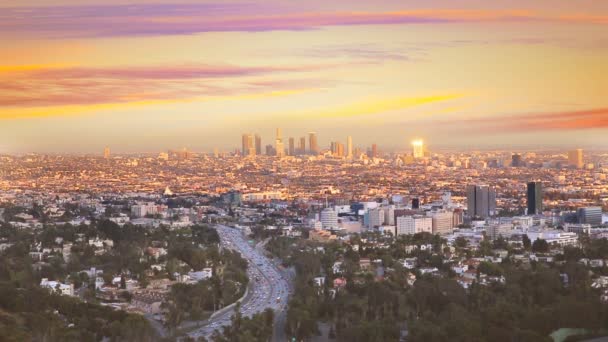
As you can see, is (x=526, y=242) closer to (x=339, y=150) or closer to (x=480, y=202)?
(x=480, y=202)

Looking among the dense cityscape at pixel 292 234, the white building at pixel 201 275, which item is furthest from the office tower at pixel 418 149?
the white building at pixel 201 275

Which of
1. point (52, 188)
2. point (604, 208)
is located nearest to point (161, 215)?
point (52, 188)

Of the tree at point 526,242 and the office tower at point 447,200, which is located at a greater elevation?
the office tower at point 447,200

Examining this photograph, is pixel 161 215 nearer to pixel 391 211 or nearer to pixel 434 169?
pixel 391 211

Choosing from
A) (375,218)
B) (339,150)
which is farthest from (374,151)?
(375,218)

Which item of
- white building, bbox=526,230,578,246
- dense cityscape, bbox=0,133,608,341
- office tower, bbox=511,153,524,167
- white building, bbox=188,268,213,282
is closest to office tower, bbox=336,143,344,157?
dense cityscape, bbox=0,133,608,341

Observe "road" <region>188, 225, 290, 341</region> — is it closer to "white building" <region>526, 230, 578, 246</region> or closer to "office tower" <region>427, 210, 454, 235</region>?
"office tower" <region>427, 210, 454, 235</region>

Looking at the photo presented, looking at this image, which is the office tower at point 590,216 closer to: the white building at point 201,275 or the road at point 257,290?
the road at point 257,290

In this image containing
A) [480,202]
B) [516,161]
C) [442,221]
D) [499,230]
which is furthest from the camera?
[516,161]
